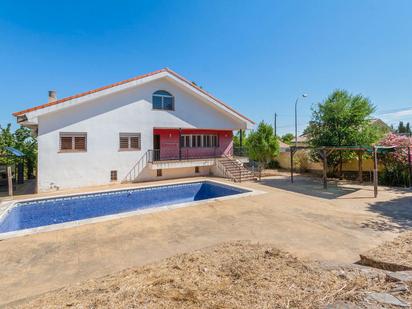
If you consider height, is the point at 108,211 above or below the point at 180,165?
below

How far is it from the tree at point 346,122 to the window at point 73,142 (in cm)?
1695

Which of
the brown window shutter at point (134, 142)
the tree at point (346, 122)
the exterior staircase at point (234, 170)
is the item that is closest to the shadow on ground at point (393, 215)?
the tree at point (346, 122)

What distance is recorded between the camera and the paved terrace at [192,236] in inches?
182

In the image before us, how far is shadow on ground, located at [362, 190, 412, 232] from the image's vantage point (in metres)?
6.92

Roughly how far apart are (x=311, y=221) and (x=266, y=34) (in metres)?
Result: 14.1

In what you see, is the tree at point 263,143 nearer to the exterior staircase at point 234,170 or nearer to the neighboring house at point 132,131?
the neighboring house at point 132,131

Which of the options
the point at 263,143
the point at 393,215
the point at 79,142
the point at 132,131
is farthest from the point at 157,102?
the point at 393,215

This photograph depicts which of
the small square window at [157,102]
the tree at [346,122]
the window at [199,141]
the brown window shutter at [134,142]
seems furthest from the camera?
the window at [199,141]

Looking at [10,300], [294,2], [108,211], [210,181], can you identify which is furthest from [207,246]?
[294,2]

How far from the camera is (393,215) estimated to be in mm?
8023

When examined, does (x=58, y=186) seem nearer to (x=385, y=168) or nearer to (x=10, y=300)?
(x=10, y=300)

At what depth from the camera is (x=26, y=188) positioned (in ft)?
45.4

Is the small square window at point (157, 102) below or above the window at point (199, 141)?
above

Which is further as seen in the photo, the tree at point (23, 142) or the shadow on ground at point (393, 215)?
the tree at point (23, 142)
